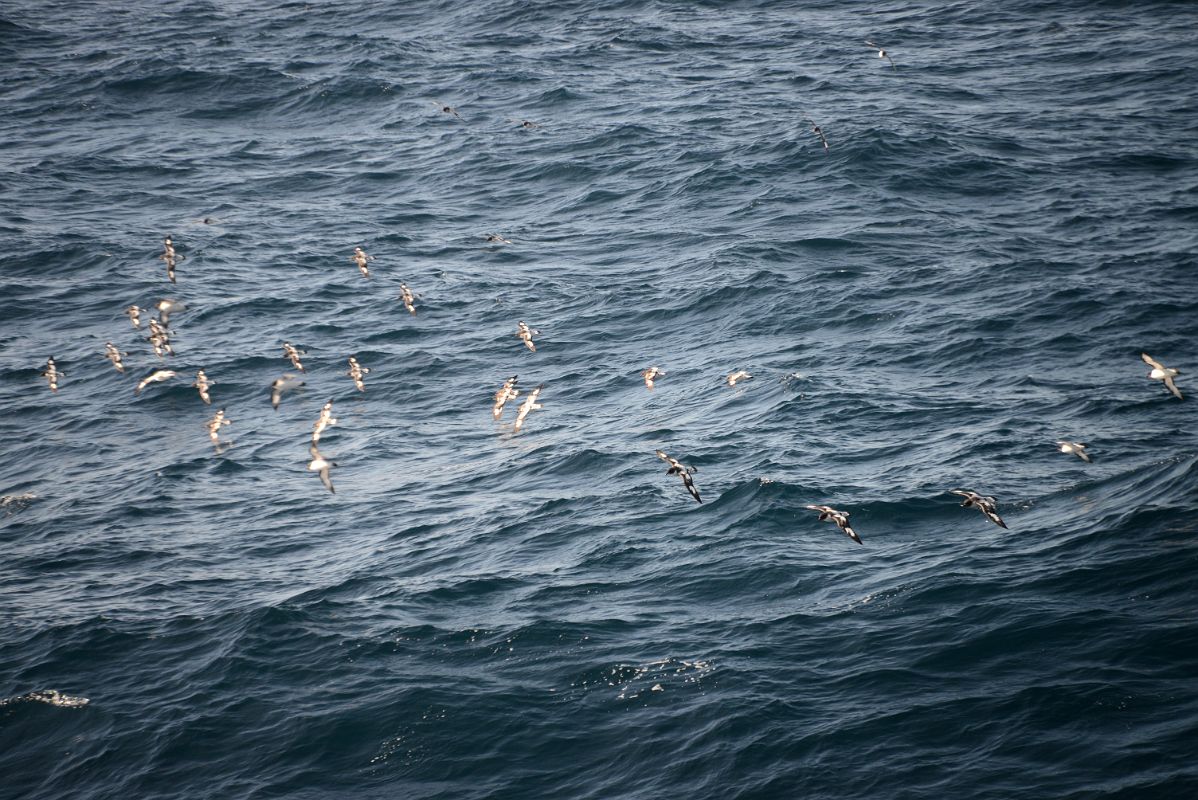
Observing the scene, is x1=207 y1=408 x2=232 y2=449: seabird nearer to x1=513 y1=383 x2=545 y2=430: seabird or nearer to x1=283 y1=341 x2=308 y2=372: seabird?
x1=283 y1=341 x2=308 y2=372: seabird

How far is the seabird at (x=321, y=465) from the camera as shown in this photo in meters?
32.5

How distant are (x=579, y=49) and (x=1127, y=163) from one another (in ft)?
117

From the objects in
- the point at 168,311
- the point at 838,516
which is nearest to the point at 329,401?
the point at 168,311

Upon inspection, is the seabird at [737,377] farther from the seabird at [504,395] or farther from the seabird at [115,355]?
the seabird at [115,355]

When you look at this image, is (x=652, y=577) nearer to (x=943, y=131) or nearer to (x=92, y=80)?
(x=943, y=131)

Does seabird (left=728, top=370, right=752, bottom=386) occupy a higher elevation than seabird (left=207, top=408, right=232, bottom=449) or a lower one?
higher

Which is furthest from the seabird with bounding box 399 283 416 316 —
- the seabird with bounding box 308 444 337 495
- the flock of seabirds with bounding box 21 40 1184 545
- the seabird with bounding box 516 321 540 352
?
the seabird with bounding box 308 444 337 495

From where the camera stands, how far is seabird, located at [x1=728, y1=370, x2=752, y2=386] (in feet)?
122

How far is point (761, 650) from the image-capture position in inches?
1043

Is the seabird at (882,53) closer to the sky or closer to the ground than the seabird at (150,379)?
closer to the sky

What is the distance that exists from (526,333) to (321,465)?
882cm

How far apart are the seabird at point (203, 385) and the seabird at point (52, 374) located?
445 cm

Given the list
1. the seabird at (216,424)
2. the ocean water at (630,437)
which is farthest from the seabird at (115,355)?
the seabird at (216,424)

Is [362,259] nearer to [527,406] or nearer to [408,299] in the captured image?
[408,299]
